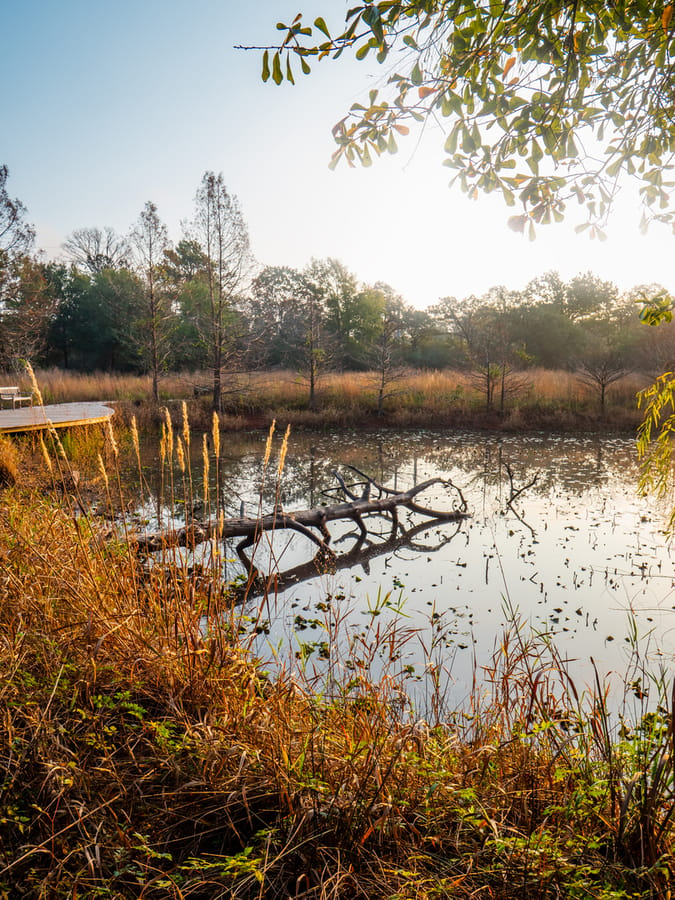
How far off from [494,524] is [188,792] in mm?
6613

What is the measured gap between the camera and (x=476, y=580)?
18.1 ft

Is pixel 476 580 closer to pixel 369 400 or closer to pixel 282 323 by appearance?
pixel 369 400

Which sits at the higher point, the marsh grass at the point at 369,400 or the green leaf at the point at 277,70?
the green leaf at the point at 277,70

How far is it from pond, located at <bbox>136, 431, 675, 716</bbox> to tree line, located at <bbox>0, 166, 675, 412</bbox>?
9.63 metres

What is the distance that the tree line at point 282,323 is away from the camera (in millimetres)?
19453

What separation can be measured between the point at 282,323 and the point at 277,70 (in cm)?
3795

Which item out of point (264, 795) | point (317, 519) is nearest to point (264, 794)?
point (264, 795)

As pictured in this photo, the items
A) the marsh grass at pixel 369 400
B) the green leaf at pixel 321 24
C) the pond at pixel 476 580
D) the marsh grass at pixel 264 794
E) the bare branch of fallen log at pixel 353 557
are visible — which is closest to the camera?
the marsh grass at pixel 264 794

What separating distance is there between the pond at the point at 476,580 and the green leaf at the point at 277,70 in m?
2.05

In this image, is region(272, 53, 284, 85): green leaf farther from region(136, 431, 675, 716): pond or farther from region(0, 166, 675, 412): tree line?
region(0, 166, 675, 412): tree line

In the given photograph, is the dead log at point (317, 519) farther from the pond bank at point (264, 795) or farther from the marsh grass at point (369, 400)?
the marsh grass at point (369, 400)

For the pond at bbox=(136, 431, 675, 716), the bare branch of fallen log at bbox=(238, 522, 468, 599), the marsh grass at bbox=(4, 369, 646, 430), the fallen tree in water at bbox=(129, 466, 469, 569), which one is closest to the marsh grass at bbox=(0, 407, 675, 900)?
the pond at bbox=(136, 431, 675, 716)

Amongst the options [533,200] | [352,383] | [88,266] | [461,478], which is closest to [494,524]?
[461,478]

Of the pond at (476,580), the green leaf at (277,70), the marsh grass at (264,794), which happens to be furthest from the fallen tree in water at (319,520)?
the green leaf at (277,70)
